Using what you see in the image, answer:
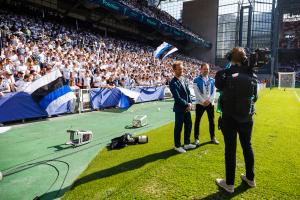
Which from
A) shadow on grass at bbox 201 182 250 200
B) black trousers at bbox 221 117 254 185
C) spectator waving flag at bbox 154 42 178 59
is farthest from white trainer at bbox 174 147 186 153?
spectator waving flag at bbox 154 42 178 59

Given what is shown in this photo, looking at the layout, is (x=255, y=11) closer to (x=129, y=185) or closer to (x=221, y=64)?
(x=221, y=64)

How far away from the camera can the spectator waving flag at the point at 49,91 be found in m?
10.4

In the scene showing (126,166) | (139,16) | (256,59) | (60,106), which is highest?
(139,16)

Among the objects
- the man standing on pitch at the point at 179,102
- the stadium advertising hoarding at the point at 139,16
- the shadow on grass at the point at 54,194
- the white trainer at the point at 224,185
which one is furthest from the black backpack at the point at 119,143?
the stadium advertising hoarding at the point at 139,16

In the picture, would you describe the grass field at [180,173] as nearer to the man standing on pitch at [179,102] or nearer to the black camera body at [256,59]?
the man standing on pitch at [179,102]

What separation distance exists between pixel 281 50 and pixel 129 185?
69.4 m

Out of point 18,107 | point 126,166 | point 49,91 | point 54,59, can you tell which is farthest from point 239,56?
point 54,59

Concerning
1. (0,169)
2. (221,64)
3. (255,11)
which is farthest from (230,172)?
(255,11)

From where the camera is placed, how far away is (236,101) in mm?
4066

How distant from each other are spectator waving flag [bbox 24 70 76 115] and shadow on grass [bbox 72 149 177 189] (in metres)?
5.99

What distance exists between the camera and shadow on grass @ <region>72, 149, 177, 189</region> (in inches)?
196

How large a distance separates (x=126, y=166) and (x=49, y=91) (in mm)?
6356

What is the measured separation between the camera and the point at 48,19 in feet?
83.5

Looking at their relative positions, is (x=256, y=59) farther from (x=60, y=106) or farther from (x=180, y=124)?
(x=60, y=106)
